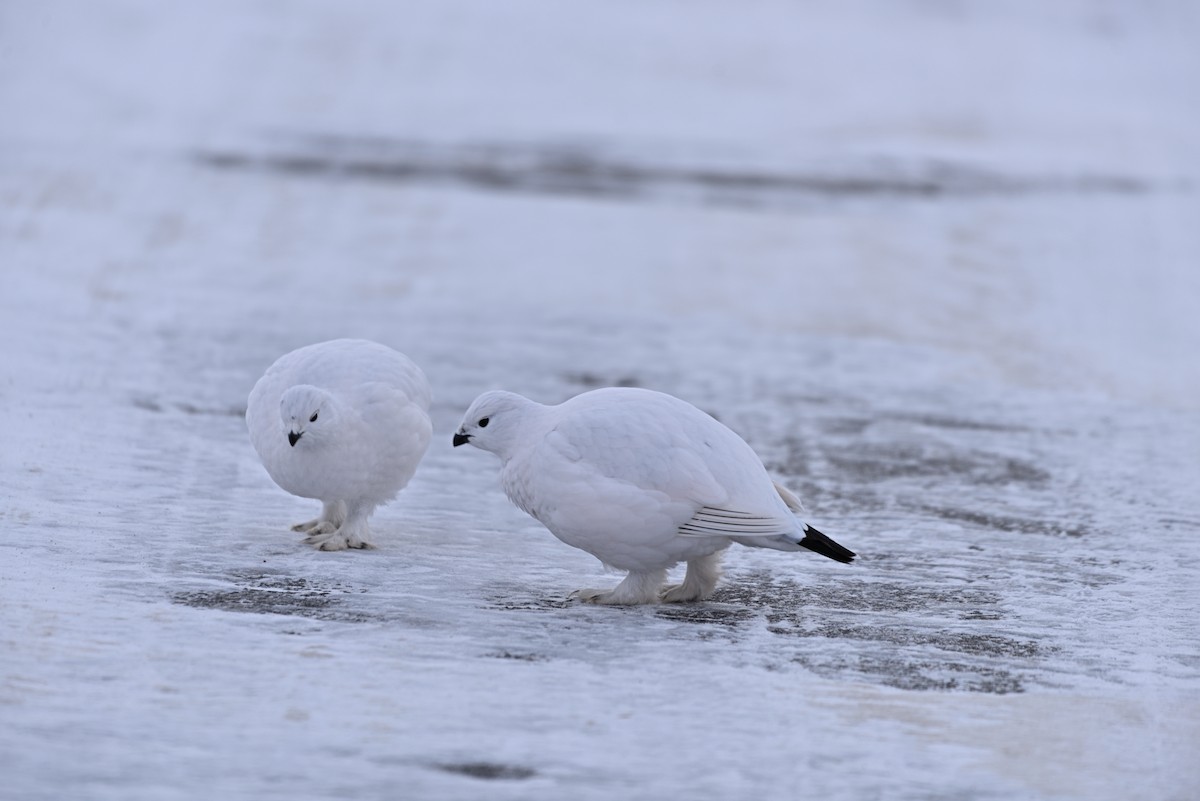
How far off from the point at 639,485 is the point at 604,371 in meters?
3.84

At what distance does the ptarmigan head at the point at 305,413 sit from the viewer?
15.8 ft

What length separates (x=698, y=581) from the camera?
477 centimetres

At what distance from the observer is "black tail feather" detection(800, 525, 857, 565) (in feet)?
Answer: 14.5

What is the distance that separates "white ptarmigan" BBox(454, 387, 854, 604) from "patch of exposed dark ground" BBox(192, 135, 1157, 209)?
751 centimetres

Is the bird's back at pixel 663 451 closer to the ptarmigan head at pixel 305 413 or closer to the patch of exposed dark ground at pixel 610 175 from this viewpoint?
the ptarmigan head at pixel 305 413

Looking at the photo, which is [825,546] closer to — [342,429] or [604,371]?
[342,429]

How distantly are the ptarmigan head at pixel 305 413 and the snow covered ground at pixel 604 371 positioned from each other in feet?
1.40

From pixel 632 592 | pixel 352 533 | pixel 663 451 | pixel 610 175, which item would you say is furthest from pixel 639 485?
pixel 610 175

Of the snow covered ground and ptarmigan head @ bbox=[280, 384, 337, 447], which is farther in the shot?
ptarmigan head @ bbox=[280, 384, 337, 447]

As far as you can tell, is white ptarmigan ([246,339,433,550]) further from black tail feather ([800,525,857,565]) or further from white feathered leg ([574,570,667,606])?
black tail feather ([800,525,857,565])

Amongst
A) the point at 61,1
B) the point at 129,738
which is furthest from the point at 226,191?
the point at 129,738

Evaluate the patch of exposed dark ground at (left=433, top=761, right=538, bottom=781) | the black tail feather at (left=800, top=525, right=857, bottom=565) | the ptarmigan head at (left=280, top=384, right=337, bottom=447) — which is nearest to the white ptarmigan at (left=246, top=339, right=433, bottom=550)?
the ptarmigan head at (left=280, top=384, right=337, bottom=447)

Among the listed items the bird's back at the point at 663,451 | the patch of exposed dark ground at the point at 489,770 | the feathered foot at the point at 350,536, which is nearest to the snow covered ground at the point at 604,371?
the patch of exposed dark ground at the point at 489,770

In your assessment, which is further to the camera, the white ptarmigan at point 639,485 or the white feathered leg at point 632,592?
the white feathered leg at point 632,592
